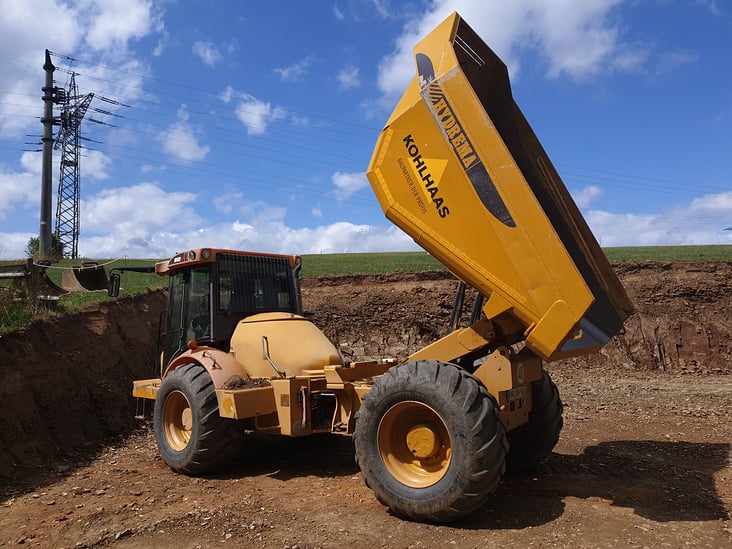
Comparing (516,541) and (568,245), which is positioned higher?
(568,245)

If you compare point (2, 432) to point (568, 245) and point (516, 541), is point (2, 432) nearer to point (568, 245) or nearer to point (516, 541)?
point (516, 541)

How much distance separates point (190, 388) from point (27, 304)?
4900mm

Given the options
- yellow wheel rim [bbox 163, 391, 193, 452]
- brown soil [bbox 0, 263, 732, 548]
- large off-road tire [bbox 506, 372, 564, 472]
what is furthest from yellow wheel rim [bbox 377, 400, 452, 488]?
yellow wheel rim [bbox 163, 391, 193, 452]

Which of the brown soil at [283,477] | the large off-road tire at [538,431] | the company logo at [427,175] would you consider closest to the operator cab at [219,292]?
the brown soil at [283,477]

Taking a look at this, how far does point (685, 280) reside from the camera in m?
17.2

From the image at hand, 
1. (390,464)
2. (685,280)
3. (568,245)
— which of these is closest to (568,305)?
(568,245)

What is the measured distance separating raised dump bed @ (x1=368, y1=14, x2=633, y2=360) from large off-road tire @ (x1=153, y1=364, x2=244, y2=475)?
10.2 ft

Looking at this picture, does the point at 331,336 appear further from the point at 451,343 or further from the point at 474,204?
the point at 474,204

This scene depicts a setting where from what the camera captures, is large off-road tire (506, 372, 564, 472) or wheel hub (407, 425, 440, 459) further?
large off-road tire (506, 372, 564, 472)

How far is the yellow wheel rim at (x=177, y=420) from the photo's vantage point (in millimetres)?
7023

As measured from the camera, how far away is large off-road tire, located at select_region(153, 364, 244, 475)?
6.46 meters

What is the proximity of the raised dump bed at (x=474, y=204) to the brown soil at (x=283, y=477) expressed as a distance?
142cm

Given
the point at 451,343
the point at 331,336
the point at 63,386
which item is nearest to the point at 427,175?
the point at 451,343

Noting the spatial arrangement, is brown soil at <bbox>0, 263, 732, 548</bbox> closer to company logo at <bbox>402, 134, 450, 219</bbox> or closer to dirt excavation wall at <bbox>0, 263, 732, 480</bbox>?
dirt excavation wall at <bbox>0, 263, 732, 480</bbox>
